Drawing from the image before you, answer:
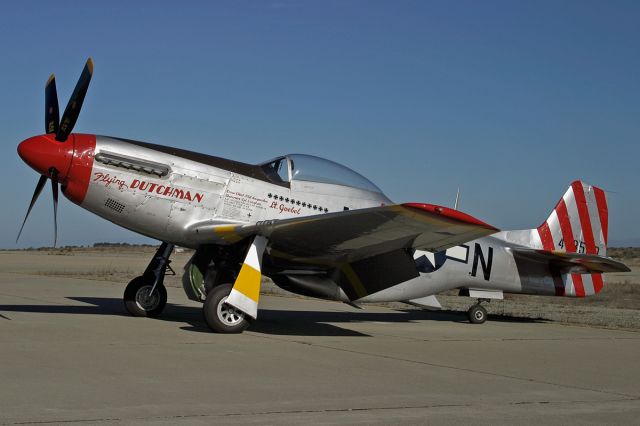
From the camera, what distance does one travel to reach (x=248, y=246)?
10.8 metres

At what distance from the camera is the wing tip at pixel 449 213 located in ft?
28.5

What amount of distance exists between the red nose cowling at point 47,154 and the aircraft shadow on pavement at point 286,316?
2612 mm

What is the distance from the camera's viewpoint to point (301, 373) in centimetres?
696

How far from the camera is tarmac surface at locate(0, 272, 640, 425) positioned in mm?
5184

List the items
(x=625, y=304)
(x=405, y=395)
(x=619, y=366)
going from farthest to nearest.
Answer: (x=625, y=304) < (x=619, y=366) < (x=405, y=395)

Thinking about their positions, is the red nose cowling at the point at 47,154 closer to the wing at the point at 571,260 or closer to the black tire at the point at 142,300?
the black tire at the point at 142,300

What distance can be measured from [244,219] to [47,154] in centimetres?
275

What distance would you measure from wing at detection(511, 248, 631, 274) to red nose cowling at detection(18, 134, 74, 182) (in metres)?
7.66

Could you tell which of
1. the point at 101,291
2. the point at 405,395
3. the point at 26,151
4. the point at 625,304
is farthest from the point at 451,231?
the point at 625,304

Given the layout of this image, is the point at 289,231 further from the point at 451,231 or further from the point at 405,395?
the point at 405,395

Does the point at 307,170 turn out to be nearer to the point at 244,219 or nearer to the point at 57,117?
the point at 244,219

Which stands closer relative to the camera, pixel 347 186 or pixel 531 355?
pixel 531 355

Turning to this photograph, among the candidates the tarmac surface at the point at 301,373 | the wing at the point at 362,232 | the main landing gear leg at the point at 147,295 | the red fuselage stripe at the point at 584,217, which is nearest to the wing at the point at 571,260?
the red fuselage stripe at the point at 584,217

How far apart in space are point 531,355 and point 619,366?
104 centimetres
